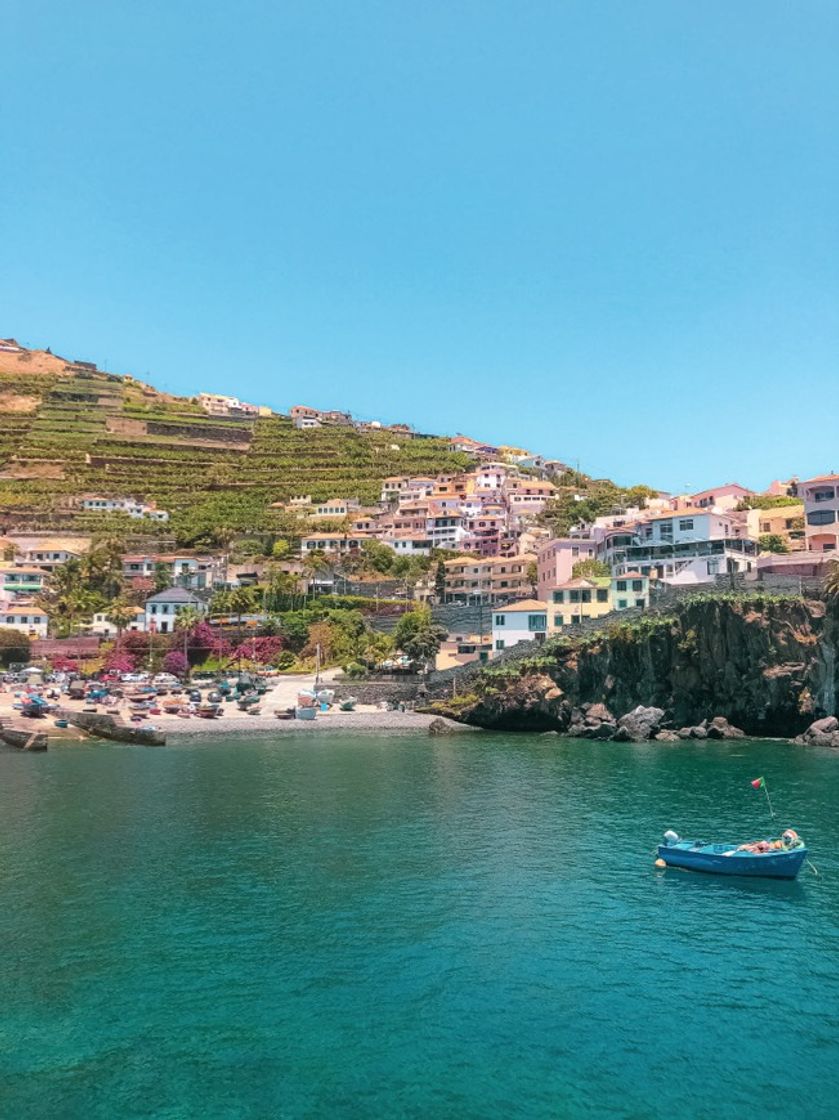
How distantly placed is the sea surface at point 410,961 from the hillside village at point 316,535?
45526 mm

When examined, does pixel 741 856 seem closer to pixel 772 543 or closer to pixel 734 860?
pixel 734 860

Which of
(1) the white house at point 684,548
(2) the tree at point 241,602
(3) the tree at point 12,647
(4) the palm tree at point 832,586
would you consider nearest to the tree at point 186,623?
(2) the tree at point 241,602

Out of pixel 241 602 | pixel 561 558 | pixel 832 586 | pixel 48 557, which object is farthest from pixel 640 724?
pixel 48 557

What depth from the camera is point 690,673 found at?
70250 mm

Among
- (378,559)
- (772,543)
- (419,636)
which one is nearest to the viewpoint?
(419,636)

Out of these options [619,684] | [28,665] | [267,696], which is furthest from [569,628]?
[28,665]

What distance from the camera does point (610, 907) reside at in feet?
90.0

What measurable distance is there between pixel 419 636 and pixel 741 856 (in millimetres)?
61537

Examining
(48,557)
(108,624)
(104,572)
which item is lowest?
(108,624)

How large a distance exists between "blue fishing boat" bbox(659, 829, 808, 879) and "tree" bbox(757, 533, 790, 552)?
6868 cm

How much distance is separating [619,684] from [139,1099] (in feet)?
199

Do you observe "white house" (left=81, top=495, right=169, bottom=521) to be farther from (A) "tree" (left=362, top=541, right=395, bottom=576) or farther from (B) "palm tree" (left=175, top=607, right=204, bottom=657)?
(B) "palm tree" (left=175, top=607, right=204, bottom=657)

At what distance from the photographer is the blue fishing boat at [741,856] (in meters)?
30.0

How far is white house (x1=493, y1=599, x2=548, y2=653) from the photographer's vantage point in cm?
8781
